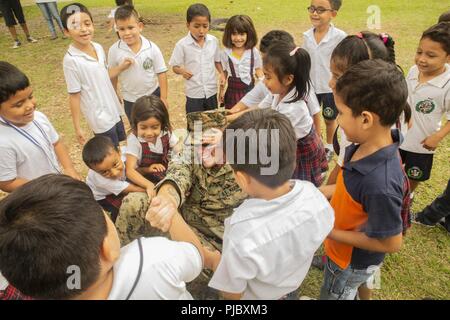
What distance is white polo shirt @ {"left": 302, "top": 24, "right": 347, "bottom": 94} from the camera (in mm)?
3541

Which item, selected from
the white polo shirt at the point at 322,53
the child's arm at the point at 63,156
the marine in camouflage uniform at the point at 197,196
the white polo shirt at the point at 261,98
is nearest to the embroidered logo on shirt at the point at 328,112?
the white polo shirt at the point at 322,53

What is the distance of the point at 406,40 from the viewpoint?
22.9 feet

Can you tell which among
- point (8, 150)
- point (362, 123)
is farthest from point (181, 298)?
point (8, 150)

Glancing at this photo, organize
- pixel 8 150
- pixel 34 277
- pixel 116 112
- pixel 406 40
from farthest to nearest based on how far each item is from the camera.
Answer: pixel 406 40 < pixel 116 112 < pixel 8 150 < pixel 34 277

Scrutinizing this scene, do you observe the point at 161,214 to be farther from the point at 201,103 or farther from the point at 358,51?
the point at 201,103

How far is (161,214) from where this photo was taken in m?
1.72

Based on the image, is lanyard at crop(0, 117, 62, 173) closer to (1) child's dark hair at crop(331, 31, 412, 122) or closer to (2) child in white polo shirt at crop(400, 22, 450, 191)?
(1) child's dark hair at crop(331, 31, 412, 122)

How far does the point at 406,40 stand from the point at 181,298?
7650 millimetres

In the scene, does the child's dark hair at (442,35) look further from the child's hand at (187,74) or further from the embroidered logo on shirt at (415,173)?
the child's hand at (187,74)

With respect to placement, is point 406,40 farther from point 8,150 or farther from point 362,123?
point 8,150

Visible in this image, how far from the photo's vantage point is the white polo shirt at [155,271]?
1.12 metres

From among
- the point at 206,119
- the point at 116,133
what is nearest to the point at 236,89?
the point at 116,133

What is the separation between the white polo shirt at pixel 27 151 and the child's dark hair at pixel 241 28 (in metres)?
2.16
